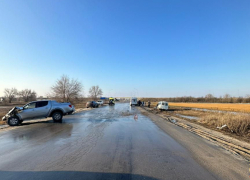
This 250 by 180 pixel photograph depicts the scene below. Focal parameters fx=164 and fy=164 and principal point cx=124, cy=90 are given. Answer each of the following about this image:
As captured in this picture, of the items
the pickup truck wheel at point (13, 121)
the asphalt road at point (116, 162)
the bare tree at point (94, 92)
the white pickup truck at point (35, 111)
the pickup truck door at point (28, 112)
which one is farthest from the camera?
the bare tree at point (94, 92)

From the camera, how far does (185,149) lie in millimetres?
6531

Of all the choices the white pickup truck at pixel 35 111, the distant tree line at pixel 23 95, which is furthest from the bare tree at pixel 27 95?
the white pickup truck at pixel 35 111

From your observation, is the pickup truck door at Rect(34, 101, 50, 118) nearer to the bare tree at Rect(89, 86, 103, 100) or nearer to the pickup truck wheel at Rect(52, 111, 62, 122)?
the pickup truck wheel at Rect(52, 111, 62, 122)

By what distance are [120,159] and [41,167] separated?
225 cm

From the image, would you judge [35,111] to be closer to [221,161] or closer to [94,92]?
[221,161]

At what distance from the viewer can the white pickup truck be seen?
13.2 metres

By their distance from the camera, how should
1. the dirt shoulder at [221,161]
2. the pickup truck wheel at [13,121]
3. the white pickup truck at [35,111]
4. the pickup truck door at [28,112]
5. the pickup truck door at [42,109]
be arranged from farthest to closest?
the pickup truck door at [42,109], the pickup truck door at [28,112], the white pickup truck at [35,111], the pickup truck wheel at [13,121], the dirt shoulder at [221,161]

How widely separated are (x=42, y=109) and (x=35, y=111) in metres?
0.56

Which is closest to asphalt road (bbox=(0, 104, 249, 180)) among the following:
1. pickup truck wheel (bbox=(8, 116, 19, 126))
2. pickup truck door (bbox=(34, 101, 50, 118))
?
pickup truck wheel (bbox=(8, 116, 19, 126))

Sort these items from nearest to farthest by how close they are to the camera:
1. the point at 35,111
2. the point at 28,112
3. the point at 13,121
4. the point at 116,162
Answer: the point at 116,162, the point at 13,121, the point at 28,112, the point at 35,111

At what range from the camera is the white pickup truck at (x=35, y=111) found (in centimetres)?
1320

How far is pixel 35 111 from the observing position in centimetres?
1387

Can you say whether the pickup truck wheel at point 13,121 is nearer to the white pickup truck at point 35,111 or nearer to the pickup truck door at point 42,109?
the white pickup truck at point 35,111

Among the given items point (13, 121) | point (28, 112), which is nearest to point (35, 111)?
point (28, 112)
